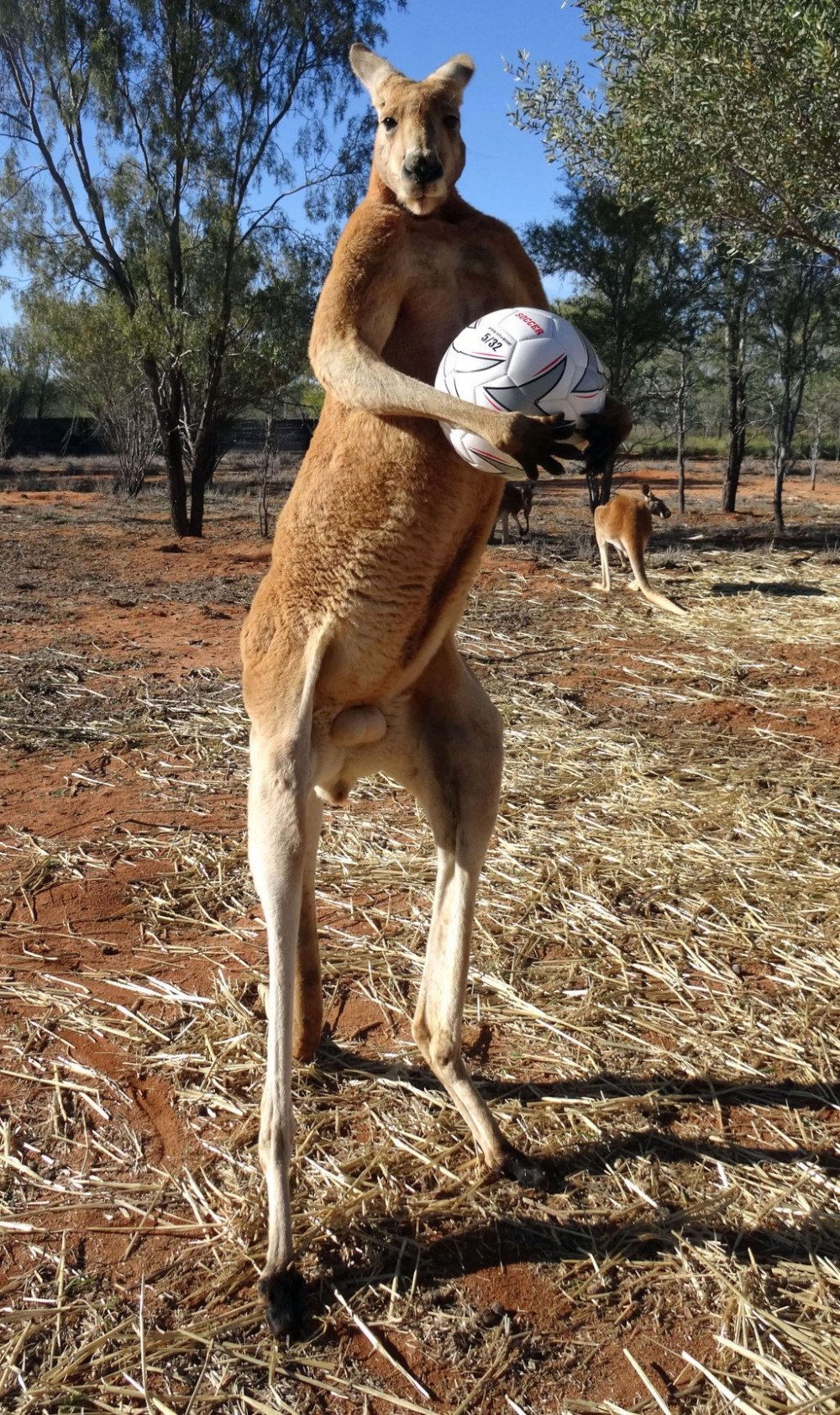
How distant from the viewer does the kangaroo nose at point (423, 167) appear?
2.33m

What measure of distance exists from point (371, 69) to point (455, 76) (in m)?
0.27

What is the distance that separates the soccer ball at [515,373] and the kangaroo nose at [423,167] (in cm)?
39

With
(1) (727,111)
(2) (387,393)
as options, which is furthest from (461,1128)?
(1) (727,111)

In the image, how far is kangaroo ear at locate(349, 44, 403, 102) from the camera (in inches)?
103

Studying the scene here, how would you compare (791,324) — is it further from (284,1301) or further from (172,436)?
(284,1301)

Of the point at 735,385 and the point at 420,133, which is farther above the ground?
the point at 735,385

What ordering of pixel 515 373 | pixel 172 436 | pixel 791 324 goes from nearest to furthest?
pixel 515 373 < pixel 791 324 < pixel 172 436

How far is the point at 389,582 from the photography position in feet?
8.06

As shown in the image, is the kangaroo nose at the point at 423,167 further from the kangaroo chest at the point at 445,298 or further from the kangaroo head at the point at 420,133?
the kangaroo chest at the point at 445,298

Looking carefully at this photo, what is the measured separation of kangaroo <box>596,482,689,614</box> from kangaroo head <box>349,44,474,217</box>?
8.04 metres

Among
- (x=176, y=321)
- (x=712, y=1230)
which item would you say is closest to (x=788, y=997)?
(x=712, y=1230)

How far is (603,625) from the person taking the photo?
9461 mm

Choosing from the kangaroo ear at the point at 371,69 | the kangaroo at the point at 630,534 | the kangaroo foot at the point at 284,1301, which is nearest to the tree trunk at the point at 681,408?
the kangaroo at the point at 630,534

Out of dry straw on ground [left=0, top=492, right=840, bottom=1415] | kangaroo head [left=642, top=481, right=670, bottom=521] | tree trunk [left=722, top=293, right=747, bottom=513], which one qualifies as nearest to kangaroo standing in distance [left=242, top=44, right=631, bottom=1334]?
dry straw on ground [left=0, top=492, right=840, bottom=1415]
